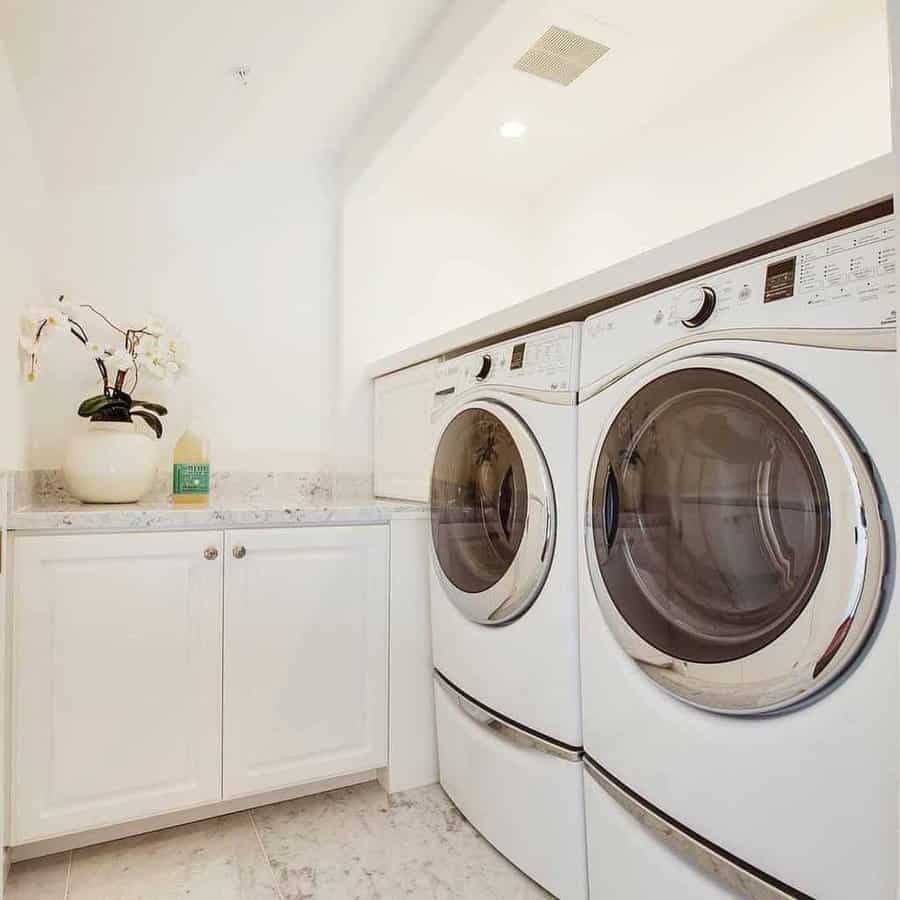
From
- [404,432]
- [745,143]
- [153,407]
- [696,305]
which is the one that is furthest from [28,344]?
[745,143]

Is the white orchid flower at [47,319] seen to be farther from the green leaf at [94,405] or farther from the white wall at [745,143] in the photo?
the white wall at [745,143]

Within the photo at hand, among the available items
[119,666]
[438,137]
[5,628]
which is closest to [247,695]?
[119,666]

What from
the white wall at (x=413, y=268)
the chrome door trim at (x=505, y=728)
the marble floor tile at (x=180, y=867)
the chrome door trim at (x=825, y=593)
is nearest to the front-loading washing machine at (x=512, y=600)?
the chrome door trim at (x=505, y=728)

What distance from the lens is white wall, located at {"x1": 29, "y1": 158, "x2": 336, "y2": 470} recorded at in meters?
2.24

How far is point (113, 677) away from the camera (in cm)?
161

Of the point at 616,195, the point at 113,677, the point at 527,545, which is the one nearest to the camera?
the point at 527,545

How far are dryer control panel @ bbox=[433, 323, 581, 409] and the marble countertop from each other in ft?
1.41

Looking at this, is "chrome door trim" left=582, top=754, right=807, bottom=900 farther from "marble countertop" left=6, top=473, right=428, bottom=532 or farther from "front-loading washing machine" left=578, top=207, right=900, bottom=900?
"marble countertop" left=6, top=473, right=428, bottom=532

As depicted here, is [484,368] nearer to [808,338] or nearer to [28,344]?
[808,338]

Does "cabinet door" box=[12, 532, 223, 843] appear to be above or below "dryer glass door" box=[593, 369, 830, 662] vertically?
below

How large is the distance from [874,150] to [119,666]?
7.49 feet

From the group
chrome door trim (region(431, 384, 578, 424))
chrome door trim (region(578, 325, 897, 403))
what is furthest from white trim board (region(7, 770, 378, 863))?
chrome door trim (region(578, 325, 897, 403))

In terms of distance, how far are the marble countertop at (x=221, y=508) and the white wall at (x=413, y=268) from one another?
179mm

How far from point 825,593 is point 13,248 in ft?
6.21
